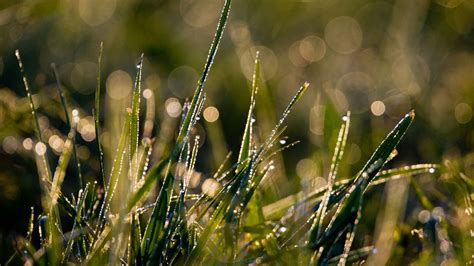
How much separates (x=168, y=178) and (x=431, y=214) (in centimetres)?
49

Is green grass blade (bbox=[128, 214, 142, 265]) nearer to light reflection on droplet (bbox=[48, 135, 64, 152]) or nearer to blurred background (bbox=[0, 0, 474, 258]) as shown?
blurred background (bbox=[0, 0, 474, 258])

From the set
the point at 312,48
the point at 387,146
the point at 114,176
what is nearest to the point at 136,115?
the point at 114,176

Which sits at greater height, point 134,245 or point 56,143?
point 56,143

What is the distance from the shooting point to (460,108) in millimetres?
2055

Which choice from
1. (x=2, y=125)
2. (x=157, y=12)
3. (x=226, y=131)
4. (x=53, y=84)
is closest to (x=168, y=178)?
(x=2, y=125)

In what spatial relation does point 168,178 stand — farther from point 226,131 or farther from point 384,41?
point 384,41

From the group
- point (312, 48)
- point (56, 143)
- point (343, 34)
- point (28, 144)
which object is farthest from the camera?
point (343, 34)

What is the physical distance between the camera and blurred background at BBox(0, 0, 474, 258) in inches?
65.3

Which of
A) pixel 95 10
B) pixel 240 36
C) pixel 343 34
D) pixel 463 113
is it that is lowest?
pixel 463 113

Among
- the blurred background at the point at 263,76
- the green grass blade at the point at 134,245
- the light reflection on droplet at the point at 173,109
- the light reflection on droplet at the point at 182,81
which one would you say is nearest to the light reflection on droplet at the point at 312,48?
the blurred background at the point at 263,76

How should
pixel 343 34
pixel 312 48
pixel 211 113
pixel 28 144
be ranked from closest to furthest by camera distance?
pixel 28 144 < pixel 211 113 < pixel 312 48 < pixel 343 34

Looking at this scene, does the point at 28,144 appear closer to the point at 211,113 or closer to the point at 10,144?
the point at 10,144

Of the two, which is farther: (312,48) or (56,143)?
(312,48)

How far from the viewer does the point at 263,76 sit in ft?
5.96
